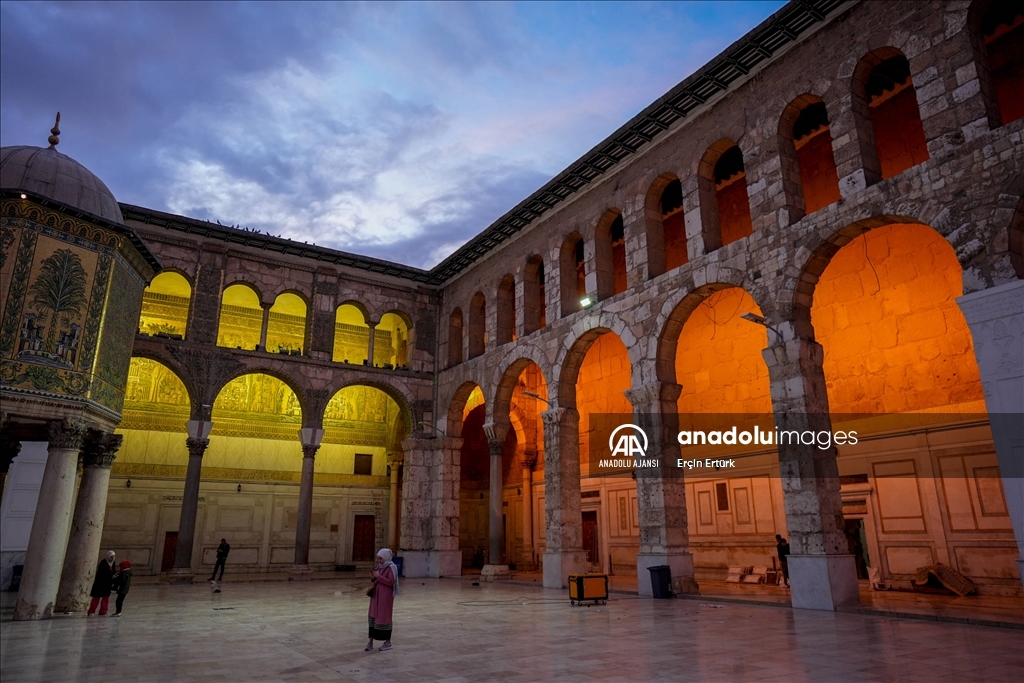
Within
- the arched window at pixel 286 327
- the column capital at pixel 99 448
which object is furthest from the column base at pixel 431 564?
the column capital at pixel 99 448

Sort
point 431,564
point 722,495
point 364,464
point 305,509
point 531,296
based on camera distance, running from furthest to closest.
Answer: point 364,464 → point 431,564 → point 305,509 → point 531,296 → point 722,495

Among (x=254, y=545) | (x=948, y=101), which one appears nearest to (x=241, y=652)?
(x=948, y=101)

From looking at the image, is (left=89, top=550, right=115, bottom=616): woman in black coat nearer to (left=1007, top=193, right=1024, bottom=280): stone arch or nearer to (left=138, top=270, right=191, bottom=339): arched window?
(left=138, top=270, right=191, bottom=339): arched window

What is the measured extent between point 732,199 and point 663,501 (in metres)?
8.12

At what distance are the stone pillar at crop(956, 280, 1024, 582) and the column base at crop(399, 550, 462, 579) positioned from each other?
14485 mm

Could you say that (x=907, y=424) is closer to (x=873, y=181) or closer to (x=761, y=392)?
(x=761, y=392)

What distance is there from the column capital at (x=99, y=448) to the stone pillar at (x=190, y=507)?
18.8ft

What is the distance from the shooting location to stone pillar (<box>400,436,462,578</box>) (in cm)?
1936

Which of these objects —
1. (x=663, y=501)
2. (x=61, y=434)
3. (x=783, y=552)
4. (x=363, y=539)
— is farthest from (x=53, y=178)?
(x=363, y=539)

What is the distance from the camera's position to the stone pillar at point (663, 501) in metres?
12.2

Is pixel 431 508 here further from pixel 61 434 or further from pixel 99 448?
pixel 61 434

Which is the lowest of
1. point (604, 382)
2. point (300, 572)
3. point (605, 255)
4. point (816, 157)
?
point (300, 572)

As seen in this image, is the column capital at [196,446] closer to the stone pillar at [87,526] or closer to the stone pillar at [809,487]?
the stone pillar at [87,526]

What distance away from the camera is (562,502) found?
1490 centimetres
